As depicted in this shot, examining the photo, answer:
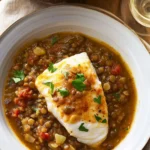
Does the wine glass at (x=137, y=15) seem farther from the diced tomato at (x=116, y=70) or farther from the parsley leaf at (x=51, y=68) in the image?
the parsley leaf at (x=51, y=68)

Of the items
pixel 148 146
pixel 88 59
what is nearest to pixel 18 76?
pixel 88 59

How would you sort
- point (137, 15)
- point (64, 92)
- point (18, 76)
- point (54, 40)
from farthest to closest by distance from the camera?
point (137, 15), point (54, 40), point (18, 76), point (64, 92)

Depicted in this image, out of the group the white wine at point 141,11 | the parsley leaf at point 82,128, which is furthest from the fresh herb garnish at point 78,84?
the white wine at point 141,11

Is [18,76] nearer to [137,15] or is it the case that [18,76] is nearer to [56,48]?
[56,48]

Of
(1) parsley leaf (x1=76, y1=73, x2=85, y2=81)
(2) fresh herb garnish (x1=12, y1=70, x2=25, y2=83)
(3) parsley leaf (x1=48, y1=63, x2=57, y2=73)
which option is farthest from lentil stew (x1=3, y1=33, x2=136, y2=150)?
(1) parsley leaf (x1=76, y1=73, x2=85, y2=81)

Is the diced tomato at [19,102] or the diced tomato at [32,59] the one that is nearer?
the diced tomato at [19,102]

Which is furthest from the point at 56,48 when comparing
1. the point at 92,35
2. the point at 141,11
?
Result: the point at 141,11
